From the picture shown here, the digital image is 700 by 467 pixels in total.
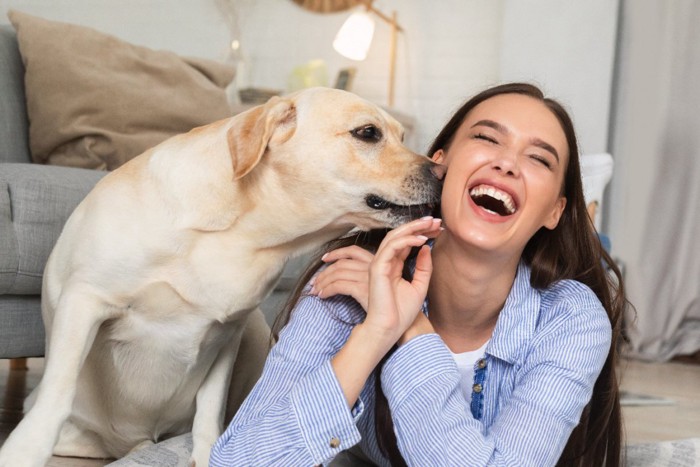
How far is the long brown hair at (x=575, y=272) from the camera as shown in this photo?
55.2 inches

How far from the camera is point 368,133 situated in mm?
1355

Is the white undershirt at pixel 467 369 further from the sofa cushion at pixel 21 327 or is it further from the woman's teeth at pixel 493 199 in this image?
the sofa cushion at pixel 21 327

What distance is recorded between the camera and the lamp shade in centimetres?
397

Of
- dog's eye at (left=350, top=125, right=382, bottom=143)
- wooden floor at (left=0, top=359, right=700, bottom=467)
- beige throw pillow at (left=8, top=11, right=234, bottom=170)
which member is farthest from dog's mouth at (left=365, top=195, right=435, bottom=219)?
beige throw pillow at (left=8, top=11, right=234, bottom=170)

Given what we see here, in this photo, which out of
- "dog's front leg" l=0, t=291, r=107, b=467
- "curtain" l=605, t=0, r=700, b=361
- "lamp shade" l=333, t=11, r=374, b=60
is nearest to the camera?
"dog's front leg" l=0, t=291, r=107, b=467

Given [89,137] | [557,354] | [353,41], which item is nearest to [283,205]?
[557,354]

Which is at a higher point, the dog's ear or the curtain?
the dog's ear

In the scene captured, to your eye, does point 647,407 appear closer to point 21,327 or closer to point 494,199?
point 494,199

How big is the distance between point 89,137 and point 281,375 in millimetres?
1399

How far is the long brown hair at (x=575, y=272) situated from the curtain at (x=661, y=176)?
241cm

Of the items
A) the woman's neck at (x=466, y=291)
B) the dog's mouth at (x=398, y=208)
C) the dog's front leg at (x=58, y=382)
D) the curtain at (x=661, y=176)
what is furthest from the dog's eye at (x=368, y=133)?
the curtain at (x=661, y=176)

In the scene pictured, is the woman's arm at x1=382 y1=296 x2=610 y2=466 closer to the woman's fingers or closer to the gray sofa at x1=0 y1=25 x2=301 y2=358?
the woman's fingers

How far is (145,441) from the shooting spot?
1578 mm

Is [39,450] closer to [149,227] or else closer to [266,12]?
[149,227]
